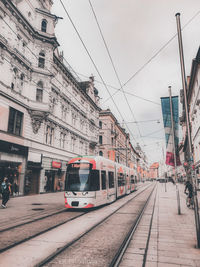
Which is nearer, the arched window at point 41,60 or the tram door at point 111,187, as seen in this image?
the tram door at point 111,187

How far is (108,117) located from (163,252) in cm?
5046

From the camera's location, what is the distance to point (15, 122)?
1961 cm

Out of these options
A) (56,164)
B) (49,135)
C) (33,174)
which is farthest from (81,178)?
(56,164)

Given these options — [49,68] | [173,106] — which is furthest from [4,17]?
[173,106]

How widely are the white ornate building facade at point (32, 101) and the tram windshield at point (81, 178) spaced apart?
816cm

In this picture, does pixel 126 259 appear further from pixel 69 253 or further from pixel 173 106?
pixel 173 106

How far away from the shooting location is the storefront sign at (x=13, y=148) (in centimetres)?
1747

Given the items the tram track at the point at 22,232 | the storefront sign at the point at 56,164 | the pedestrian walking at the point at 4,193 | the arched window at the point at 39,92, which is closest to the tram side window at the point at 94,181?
the tram track at the point at 22,232

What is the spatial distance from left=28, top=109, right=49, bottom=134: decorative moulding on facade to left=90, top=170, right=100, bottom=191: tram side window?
11849 millimetres

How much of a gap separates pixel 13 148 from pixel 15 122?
2.60 meters

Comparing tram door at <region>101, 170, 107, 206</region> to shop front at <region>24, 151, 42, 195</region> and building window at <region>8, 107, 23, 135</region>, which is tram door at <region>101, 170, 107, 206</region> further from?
building window at <region>8, 107, 23, 135</region>

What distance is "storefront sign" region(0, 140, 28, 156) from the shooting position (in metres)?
17.5

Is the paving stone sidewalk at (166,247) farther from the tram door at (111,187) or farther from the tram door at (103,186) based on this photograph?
the tram door at (111,187)

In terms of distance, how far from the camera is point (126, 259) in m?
5.02
